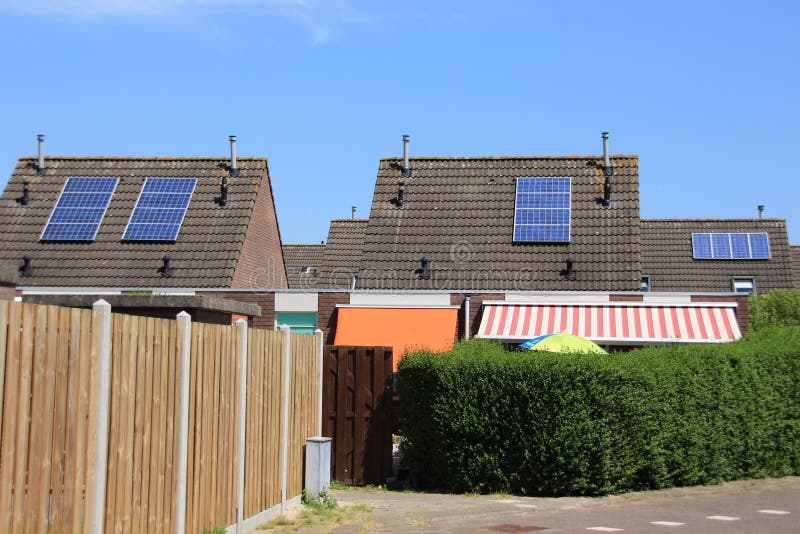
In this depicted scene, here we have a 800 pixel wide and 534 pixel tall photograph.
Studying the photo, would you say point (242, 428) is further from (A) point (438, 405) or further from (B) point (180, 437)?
(A) point (438, 405)

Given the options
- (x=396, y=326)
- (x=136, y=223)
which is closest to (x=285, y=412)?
(x=396, y=326)

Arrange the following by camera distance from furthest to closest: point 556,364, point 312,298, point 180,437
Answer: point 312,298, point 556,364, point 180,437

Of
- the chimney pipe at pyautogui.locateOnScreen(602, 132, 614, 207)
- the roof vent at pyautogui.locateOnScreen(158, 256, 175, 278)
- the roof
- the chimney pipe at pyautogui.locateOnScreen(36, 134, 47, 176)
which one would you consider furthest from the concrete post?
the chimney pipe at pyautogui.locateOnScreen(36, 134, 47, 176)

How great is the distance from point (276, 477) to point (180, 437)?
3.31 metres

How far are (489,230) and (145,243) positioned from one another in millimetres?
10447

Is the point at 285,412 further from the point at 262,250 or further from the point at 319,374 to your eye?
the point at 262,250

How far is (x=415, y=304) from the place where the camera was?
24.8 meters

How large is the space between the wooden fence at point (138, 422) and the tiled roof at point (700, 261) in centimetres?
3442

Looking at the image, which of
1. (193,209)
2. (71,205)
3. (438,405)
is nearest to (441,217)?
(193,209)

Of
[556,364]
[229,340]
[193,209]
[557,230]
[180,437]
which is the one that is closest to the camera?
[180,437]

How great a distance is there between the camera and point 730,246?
45875 mm

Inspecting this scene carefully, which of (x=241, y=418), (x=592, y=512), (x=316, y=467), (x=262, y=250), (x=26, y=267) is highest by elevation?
(x=262, y=250)

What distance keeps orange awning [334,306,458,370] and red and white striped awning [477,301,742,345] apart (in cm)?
96

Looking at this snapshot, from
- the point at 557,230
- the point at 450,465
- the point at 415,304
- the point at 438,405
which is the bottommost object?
the point at 450,465
